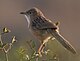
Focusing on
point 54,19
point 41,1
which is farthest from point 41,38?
point 41,1

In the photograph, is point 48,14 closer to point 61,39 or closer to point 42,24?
point 42,24

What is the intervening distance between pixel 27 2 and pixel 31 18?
12.6 metres

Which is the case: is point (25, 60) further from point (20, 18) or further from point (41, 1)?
point (41, 1)

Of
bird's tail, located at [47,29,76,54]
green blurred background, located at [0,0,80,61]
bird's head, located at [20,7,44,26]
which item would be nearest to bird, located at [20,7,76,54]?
bird's tail, located at [47,29,76,54]

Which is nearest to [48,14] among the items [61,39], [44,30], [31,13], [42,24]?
[31,13]

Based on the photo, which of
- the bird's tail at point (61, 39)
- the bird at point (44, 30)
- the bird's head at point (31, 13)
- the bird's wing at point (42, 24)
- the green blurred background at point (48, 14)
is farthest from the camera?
the green blurred background at point (48, 14)

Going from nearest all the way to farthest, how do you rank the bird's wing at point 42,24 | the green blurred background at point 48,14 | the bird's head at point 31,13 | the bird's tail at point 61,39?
the bird's tail at point 61,39
the bird's wing at point 42,24
the bird's head at point 31,13
the green blurred background at point 48,14

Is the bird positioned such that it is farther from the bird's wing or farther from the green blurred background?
the green blurred background

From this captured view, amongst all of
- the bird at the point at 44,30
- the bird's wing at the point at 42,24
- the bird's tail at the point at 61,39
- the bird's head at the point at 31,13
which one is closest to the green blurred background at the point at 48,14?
the bird's head at the point at 31,13

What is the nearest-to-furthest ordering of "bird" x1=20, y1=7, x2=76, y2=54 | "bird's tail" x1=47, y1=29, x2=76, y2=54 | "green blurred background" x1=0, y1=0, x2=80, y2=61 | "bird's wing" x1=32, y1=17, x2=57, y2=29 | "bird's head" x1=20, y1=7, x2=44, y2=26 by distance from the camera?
"bird's tail" x1=47, y1=29, x2=76, y2=54 → "bird" x1=20, y1=7, x2=76, y2=54 → "bird's wing" x1=32, y1=17, x2=57, y2=29 → "bird's head" x1=20, y1=7, x2=44, y2=26 → "green blurred background" x1=0, y1=0, x2=80, y2=61

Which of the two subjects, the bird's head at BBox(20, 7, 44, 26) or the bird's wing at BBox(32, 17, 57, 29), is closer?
the bird's wing at BBox(32, 17, 57, 29)

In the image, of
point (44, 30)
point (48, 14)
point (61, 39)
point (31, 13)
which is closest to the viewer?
point (61, 39)

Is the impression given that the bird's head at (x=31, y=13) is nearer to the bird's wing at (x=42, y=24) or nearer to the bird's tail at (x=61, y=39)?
the bird's wing at (x=42, y=24)

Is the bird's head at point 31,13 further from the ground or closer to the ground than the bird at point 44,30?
further from the ground
